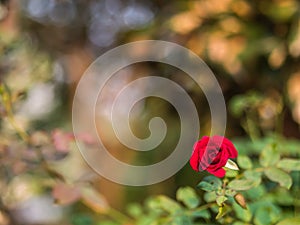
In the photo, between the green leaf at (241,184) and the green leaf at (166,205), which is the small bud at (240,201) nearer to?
the green leaf at (241,184)

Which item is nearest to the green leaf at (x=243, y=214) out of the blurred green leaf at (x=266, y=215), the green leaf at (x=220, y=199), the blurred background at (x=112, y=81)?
the blurred green leaf at (x=266, y=215)

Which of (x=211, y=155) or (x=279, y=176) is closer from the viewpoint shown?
(x=211, y=155)

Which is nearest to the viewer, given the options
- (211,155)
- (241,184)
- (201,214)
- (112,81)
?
(211,155)

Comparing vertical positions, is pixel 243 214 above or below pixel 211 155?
below

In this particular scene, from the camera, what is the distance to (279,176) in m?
0.70

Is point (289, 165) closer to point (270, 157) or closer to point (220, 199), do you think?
point (270, 157)

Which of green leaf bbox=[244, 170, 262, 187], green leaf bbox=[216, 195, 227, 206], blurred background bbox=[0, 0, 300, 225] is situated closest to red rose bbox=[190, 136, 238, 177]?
green leaf bbox=[216, 195, 227, 206]

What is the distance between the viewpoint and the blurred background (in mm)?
920

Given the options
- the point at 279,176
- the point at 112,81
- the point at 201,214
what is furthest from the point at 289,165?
the point at 112,81

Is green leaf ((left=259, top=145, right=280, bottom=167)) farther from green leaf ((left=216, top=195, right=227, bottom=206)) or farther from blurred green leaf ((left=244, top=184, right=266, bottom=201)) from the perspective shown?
green leaf ((left=216, top=195, right=227, bottom=206))

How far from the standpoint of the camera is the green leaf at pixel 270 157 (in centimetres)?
73

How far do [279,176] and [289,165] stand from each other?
0.8 inches

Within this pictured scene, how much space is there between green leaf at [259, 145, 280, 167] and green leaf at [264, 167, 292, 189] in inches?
0.6

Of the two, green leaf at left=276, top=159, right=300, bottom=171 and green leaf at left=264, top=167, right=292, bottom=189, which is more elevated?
green leaf at left=276, top=159, right=300, bottom=171
